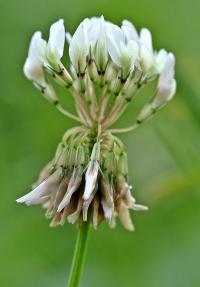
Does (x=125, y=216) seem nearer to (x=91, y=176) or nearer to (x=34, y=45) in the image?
(x=91, y=176)

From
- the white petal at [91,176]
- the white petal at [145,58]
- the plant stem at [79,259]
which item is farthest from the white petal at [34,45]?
the plant stem at [79,259]

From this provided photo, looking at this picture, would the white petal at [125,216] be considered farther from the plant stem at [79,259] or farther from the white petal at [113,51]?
the white petal at [113,51]

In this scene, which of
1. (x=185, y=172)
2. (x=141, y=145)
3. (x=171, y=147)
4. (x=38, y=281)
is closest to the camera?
(x=185, y=172)

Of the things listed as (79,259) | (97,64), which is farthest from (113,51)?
(79,259)

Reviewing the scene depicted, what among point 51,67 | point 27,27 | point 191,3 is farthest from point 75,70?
point 191,3

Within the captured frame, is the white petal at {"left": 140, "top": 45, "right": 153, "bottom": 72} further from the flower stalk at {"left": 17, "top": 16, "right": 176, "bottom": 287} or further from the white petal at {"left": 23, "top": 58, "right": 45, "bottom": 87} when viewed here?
the white petal at {"left": 23, "top": 58, "right": 45, "bottom": 87}

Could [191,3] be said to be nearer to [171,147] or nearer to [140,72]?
[171,147]

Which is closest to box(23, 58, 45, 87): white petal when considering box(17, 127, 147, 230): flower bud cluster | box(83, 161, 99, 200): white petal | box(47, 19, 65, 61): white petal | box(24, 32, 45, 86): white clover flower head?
box(24, 32, 45, 86): white clover flower head
